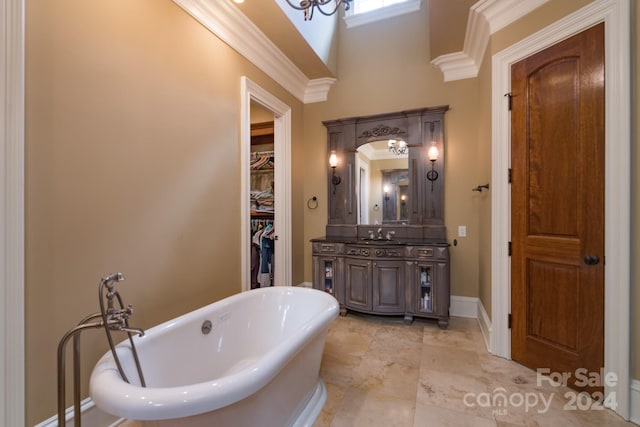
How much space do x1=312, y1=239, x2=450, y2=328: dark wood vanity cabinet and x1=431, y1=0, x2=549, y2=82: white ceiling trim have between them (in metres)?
1.96

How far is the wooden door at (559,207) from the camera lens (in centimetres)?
179

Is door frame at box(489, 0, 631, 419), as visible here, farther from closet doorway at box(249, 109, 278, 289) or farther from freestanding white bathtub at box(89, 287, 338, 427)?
closet doorway at box(249, 109, 278, 289)

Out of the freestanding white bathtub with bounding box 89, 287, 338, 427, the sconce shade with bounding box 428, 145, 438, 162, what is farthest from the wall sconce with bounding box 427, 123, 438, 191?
the freestanding white bathtub with bounding box 89, 287, 338, 427

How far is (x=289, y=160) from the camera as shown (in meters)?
3.53

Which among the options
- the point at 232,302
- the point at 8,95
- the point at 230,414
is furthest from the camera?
the point at 232,302

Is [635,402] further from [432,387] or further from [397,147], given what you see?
[397,147]

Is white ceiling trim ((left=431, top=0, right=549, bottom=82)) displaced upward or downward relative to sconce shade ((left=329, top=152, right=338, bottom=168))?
upward

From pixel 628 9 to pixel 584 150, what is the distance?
0.79 meters

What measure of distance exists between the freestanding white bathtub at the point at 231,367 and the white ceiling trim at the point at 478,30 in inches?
101

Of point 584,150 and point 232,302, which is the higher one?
point 584,150

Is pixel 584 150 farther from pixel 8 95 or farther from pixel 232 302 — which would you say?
pixel 8 95

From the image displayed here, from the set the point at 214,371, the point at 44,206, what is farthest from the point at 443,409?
the point at 44,206

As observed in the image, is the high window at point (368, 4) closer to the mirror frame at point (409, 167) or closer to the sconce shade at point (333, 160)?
the mirror frame at point (409, 167)

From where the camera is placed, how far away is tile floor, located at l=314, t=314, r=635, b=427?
165 cm
